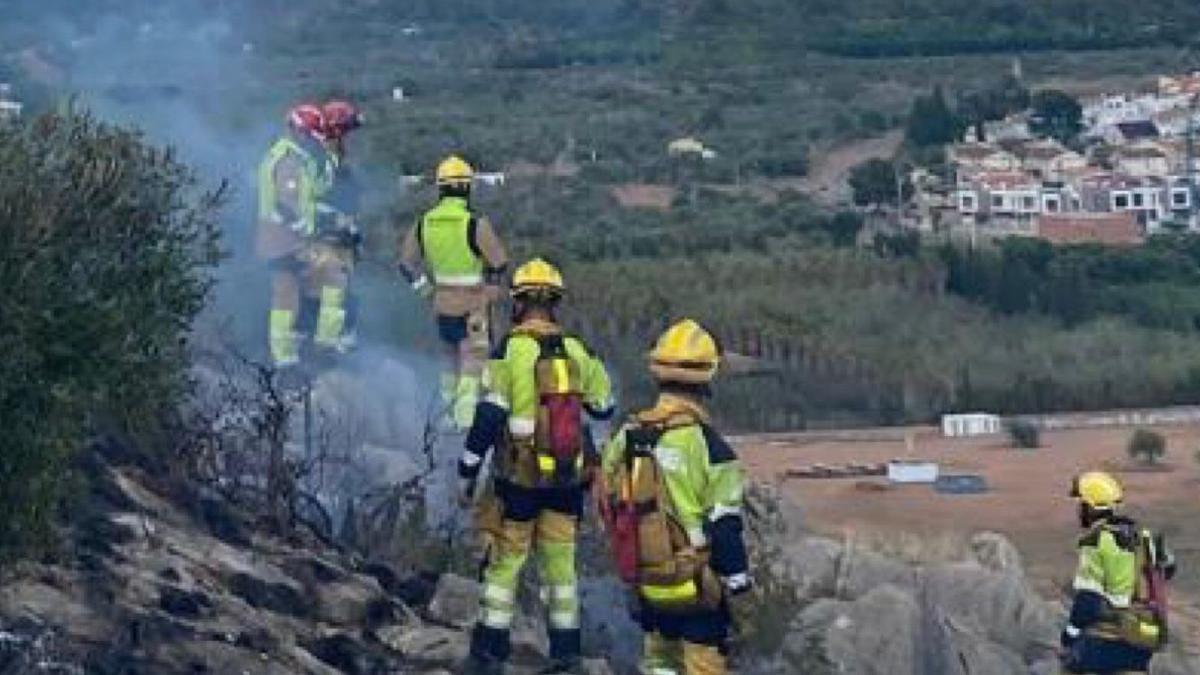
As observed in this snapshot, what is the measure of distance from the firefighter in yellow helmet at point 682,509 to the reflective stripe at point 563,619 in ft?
2.78

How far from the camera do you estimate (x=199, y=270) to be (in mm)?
12914

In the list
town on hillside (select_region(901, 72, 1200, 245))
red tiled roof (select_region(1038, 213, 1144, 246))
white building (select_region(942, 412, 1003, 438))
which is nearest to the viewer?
white building (select_region(942, 412, 1003, 438))

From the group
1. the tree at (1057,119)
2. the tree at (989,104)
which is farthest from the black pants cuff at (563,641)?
the tree at (1057,119)

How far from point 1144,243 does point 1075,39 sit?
33.0m

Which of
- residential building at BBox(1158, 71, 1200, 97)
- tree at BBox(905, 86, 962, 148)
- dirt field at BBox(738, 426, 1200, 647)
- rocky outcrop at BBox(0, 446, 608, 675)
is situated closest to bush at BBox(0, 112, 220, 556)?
rocky outcrop at BBox(0, 446, 608, 675)

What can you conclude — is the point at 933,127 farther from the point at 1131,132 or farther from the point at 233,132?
the point at 233,132

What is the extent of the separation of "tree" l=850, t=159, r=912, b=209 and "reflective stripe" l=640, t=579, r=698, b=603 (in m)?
41.0

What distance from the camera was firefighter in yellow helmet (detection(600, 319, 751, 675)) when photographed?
10375mm

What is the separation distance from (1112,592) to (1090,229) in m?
35.5

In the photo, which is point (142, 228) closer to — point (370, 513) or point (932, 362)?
point (370, 513)

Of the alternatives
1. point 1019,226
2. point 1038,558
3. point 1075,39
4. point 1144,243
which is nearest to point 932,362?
point 1038,558

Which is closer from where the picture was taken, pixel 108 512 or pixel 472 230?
pixel 108 512

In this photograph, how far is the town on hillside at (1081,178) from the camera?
48.5 meters

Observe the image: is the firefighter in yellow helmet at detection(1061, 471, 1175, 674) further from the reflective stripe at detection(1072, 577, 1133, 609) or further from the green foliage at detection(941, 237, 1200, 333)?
the green foliage at detection(941, 237, 1200, 333)
